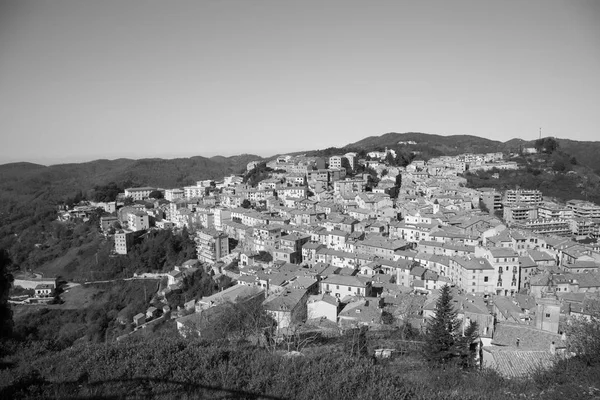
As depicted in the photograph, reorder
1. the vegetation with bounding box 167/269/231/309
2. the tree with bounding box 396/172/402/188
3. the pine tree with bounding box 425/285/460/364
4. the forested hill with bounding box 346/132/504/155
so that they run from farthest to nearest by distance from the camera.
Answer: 1. the forested hill with bounding box 346/132/504/155
2. the tree with bounding box 396/172/402/188
3. the vegetation with bounding box 167/269/231/309
4. the pine tree with bounding box 425/285/460/364

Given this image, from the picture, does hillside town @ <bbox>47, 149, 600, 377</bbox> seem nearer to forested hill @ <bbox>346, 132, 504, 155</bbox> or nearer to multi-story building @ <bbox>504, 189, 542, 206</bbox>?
multi-story building @ <bbox>504, 189, 542, 206</bbox>

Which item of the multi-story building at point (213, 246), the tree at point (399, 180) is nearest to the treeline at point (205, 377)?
the multi-story building at point (213, 246)

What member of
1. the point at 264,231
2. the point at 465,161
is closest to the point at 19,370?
the point at 264,231

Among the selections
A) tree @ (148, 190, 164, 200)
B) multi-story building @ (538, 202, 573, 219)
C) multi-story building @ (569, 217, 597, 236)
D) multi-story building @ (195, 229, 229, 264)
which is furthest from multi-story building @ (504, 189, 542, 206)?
tree @ (148, 190, 164, 200)

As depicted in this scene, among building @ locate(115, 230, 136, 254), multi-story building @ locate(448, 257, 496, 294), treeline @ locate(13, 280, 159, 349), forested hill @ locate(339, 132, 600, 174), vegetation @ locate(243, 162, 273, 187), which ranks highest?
forested hill @ locate(339, 132, 600, 174)

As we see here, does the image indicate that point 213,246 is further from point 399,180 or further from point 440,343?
point 440,343

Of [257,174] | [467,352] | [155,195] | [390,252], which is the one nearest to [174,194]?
[155,195]
